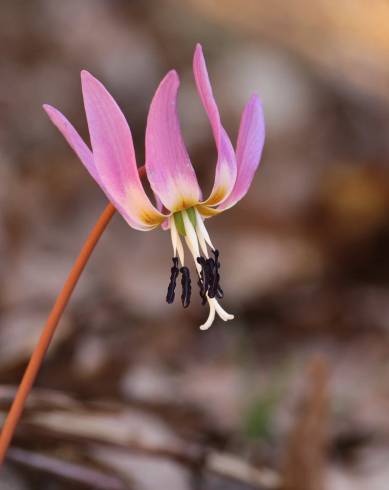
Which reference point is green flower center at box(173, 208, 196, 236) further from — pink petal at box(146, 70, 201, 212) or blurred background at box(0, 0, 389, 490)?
blurred background at box(0, 0, 389, 490)

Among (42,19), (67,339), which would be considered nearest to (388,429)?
(67,339)

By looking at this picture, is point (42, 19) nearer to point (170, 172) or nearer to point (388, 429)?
point (388, 429)

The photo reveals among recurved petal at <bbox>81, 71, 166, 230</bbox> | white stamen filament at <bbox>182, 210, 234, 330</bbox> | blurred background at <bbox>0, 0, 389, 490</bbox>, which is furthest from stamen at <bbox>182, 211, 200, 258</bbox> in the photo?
blurred background at <bbox>0, 0, 389, 490</bbox>

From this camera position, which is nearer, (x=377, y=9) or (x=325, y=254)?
(x=325, y=254)

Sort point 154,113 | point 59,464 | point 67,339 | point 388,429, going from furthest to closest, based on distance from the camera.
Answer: point 388,429
point 67,339
point 59,464
point 154,113

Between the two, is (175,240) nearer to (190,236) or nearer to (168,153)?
(190,236)

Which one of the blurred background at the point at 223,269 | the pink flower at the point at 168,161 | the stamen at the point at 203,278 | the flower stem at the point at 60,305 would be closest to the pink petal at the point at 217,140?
the pink flower at the point at 168,161

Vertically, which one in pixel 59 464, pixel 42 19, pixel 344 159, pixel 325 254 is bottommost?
pixel 59 464
